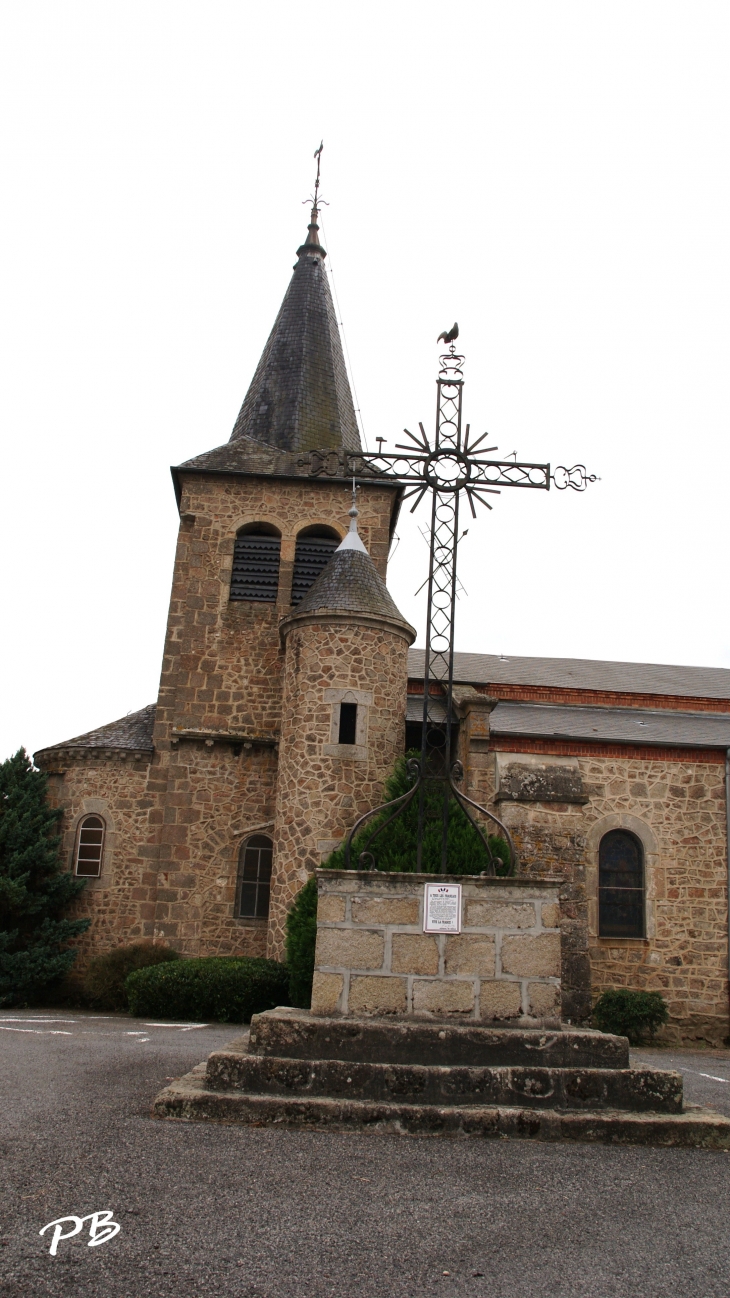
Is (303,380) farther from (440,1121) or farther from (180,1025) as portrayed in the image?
(440,1121)

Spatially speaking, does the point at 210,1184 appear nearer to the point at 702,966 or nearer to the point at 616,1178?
the point at 616,1178

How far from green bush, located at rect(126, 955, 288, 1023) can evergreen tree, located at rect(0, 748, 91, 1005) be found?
2636 mm

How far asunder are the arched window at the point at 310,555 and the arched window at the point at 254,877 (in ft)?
15.5

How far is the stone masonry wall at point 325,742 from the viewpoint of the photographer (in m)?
14.4

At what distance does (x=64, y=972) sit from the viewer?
15.3 meters

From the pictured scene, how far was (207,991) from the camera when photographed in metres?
12.9

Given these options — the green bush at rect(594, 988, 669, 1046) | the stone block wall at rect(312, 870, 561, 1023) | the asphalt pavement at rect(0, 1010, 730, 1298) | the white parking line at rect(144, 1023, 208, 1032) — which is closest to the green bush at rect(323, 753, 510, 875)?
the white parking line at rect(144, 1023, 208, 1032)

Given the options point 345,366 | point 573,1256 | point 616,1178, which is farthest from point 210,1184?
point 345,366

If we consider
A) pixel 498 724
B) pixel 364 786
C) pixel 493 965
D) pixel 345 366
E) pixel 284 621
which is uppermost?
pixel 345 366

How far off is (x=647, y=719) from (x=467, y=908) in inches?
424

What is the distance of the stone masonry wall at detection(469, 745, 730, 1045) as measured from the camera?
44.9 ft

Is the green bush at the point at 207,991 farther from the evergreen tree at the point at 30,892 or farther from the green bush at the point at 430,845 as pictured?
the evergreen tree at the point at 30,892

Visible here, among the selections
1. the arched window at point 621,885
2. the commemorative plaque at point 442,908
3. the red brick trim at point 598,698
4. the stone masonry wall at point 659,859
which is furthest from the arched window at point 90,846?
the commemorative plaque at point 442,908

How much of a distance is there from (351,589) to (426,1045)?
1006 cm
